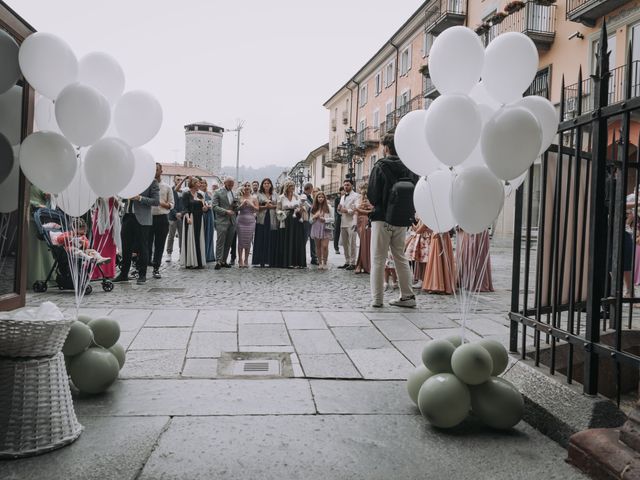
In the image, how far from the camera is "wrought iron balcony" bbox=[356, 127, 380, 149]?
4034 cm

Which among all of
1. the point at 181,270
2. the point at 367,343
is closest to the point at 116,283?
the point at 181,270

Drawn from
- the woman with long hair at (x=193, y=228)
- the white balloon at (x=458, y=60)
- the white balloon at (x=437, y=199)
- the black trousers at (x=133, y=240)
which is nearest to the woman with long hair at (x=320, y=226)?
the woman with long hair at (x=193, y=228)

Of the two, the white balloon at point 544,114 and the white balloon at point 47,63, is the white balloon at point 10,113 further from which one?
the white balloon at point 544,114

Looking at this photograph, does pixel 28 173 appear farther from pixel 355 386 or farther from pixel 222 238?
pixel 222 238

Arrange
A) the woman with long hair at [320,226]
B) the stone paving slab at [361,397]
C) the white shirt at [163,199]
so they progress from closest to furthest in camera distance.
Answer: the stone paving slab at [361,397] → the white shirt at [163,199] → the woman with long hair at [320,226]

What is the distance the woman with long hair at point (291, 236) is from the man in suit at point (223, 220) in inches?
43.0

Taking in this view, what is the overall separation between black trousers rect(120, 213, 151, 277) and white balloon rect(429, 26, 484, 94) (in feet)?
20.1

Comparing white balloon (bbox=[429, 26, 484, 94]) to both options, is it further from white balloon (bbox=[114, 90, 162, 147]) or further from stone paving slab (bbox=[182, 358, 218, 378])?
stone paving slab (bbox=[182, 358, 218, 378])

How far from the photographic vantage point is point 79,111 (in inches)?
127

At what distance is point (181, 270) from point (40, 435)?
801cm

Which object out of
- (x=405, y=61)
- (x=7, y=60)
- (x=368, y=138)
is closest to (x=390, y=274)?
(x=7, y=60)

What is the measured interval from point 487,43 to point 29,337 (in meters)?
26.3

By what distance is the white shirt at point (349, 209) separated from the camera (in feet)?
39.2

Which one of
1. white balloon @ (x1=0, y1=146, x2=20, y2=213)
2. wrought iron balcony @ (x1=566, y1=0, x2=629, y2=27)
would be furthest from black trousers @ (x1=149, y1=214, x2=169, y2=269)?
wrought iron balcony @ (x1=566, y1=0, x2=629, y2=27)
